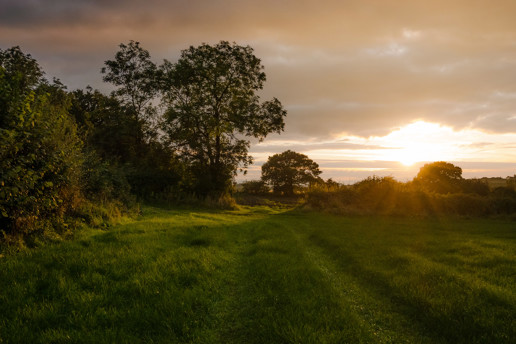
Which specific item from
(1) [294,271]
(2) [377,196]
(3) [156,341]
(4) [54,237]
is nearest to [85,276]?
(3) [156,341]

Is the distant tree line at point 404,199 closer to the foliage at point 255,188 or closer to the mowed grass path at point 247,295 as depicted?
the mowed grass path at point 247,295

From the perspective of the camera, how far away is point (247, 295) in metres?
6.70

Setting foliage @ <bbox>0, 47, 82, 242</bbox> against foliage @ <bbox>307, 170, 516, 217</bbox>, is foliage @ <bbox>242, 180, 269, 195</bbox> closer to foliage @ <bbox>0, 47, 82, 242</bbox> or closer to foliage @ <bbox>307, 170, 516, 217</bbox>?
foliage @ <bbox>307, 170, 516, 217</bbox>

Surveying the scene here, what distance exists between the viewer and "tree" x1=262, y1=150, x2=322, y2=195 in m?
66.2

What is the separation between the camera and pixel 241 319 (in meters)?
5.54

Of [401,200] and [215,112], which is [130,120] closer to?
[215,112]

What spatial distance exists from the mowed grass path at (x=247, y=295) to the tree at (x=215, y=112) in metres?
23.4

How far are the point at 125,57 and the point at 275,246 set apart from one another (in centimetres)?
3976

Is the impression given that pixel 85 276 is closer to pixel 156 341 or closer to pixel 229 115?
pixel 156 341

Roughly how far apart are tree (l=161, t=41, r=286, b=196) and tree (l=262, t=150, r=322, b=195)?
32.5 meters

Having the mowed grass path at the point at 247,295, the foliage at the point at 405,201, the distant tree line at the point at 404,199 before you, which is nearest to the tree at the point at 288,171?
the distant tree line at the point at 404,199

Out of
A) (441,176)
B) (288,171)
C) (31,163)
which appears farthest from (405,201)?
(288,171)

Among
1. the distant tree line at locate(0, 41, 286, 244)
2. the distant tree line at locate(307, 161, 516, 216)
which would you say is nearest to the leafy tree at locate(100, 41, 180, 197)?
the distant tree line at locate(0, 41, 286, 244)

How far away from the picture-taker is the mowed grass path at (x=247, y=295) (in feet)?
15.9
